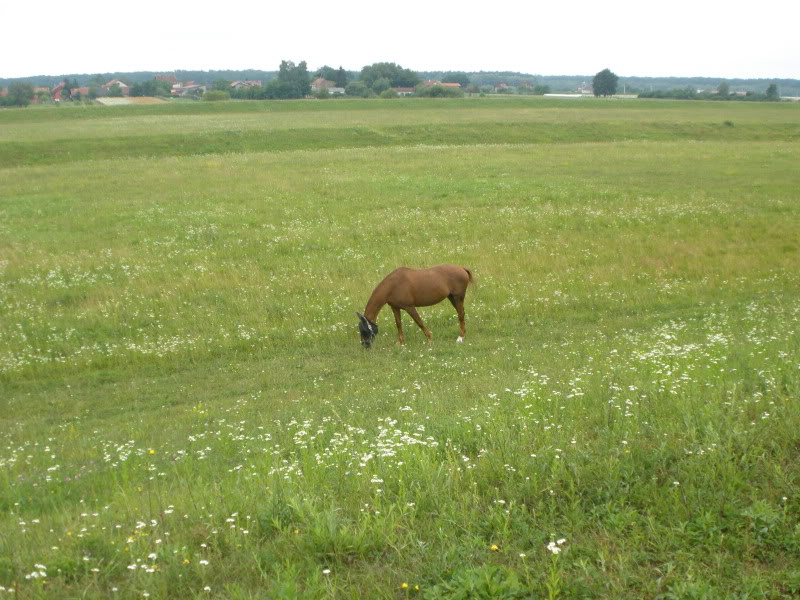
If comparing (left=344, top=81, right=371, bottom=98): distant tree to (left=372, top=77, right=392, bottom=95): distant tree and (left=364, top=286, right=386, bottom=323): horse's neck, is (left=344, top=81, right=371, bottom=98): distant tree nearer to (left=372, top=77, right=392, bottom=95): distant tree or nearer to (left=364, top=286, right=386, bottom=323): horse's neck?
(left=372, top=77, right=392, bottom=95): distant tree

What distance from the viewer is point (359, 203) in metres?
33.6

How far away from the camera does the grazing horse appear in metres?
16.1

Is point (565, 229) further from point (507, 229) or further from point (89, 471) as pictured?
point (89, 471)

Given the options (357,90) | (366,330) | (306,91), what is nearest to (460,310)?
(366,330)

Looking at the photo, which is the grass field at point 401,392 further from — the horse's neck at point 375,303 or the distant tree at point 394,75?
the distant tree at point 394,75

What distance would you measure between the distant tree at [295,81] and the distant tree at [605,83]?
64343 mm

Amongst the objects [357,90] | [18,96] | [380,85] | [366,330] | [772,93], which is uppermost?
[380,85]

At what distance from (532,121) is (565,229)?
52856mm

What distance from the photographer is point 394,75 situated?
188500mm

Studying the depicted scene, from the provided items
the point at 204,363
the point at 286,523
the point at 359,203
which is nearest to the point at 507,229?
the point at 359,203

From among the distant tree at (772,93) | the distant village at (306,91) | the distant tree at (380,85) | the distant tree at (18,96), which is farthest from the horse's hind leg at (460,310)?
the distant tree at (380,85)

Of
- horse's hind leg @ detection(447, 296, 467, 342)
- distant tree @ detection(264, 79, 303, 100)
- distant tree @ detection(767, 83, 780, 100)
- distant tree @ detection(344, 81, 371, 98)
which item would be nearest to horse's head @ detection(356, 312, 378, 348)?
horse's hind leg @ detection(447, 296, 467, 342)

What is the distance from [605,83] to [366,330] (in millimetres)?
172569

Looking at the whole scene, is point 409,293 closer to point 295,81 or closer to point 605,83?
point 295,81
